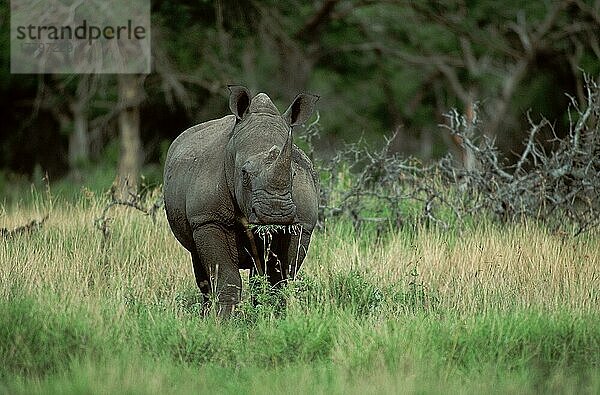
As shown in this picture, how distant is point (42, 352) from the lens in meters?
6.37

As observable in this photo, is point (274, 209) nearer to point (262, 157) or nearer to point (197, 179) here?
point (262, 157)

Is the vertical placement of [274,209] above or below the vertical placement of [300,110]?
below

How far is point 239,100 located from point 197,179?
1.88 feet

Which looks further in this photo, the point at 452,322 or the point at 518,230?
the point at 518,230

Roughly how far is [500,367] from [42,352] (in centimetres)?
250

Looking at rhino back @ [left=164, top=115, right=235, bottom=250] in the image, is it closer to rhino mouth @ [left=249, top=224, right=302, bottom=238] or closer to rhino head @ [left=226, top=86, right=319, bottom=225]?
rhino head @ [left=226, top=86, right=319, bottom=225]

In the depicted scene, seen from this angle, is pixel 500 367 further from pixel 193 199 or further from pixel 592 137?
pixel 592 137

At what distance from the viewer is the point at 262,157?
6.73 metres

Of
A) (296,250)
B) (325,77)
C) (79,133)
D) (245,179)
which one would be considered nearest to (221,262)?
(296,250)

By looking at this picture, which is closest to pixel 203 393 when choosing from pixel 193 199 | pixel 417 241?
pixel 193 199

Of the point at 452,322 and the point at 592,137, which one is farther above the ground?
the point at 592,137

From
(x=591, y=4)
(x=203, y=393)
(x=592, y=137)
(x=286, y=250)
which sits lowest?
(x=203, y=393)

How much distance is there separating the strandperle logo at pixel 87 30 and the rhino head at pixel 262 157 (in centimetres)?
882

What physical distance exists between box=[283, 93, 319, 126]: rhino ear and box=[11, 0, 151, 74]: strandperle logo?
8820 millimetres
